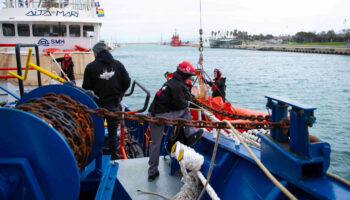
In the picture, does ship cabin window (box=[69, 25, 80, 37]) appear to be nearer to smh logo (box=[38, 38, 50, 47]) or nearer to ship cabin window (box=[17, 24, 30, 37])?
smh logo (box=[38, 38, 50, 47])

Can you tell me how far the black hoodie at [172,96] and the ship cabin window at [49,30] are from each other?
14.2 metres

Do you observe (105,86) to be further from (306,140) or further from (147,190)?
(306,140)

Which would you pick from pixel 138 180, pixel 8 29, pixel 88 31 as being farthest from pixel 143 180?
pixel 8 29

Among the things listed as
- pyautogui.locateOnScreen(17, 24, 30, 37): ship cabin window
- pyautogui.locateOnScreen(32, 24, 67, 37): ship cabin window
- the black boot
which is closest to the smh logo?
pyautogui.locateOnScreen(32, 24, 67, 37): ship cabin window

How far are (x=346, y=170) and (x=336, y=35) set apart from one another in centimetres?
12468

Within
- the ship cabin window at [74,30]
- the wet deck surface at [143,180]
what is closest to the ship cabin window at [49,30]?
the ship cabin window at [74,30]

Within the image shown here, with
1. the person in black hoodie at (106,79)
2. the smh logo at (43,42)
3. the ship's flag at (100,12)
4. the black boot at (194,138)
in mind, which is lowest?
the black boot at (194,138)

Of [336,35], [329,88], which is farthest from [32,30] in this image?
[336,35]

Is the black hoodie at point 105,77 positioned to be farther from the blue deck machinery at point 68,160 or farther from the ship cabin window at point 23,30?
the ship cabin window at point 23,30

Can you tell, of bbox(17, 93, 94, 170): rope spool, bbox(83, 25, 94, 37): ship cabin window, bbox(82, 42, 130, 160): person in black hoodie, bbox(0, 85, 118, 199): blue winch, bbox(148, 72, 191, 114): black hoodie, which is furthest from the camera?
bbox(83, 25, 94, 37): ship cabin window

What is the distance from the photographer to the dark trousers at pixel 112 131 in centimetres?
445

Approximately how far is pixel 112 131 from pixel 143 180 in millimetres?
869

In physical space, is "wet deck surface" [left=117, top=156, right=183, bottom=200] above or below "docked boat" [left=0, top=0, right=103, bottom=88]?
below

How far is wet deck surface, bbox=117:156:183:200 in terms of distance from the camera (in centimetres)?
387
